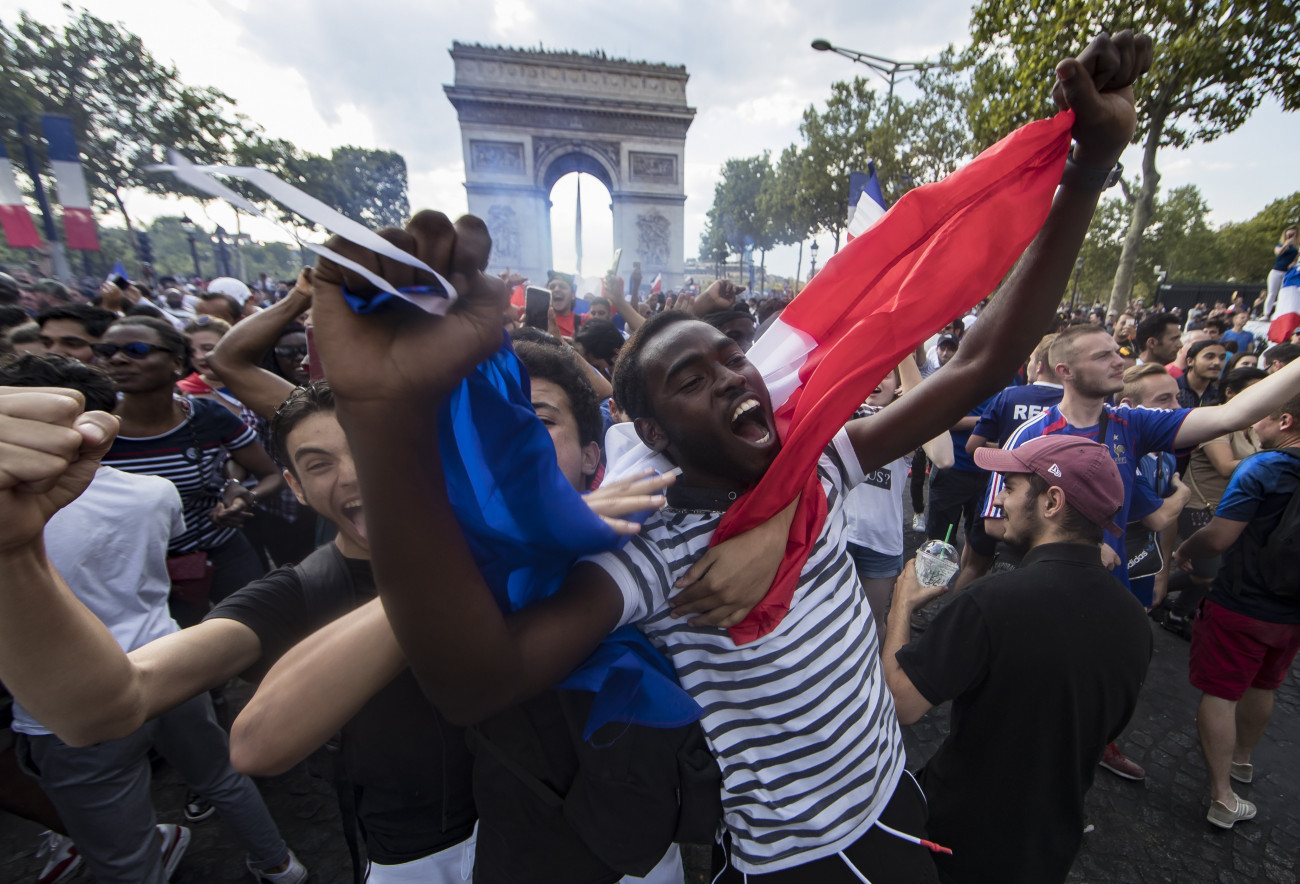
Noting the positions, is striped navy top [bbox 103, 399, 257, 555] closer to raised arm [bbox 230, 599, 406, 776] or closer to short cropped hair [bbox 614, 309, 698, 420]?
raised arm [bbox 230, 599, 406, 776]

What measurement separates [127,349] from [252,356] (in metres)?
0.69

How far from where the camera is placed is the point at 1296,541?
2.44 meters

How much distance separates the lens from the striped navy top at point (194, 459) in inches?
109

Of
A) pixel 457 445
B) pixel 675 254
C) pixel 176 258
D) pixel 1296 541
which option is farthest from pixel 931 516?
pixel 176 258

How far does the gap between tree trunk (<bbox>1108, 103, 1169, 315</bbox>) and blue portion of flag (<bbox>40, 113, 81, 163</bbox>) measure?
21.8m

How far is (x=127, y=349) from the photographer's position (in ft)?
8.77

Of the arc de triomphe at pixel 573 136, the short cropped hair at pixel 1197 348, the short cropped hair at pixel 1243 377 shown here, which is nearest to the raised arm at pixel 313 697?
the short cropped hair at pixel 1243 377

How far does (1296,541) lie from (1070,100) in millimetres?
2449

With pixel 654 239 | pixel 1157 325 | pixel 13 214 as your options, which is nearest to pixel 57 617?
pixel 1157 325

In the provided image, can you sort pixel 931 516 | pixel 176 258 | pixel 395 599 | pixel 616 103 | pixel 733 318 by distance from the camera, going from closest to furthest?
1. pixel 395 599
2. pixel 733 318
3. pixel 931 516
4. pixel 616 103
5. pixel 176 258

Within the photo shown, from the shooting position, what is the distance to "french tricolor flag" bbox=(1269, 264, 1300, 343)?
648 centimetres

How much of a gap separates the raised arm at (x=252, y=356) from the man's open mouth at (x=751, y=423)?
2145 mm

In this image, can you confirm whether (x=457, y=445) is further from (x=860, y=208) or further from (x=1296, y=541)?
(x=1296, y=541)

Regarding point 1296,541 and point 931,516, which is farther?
point 931,516
